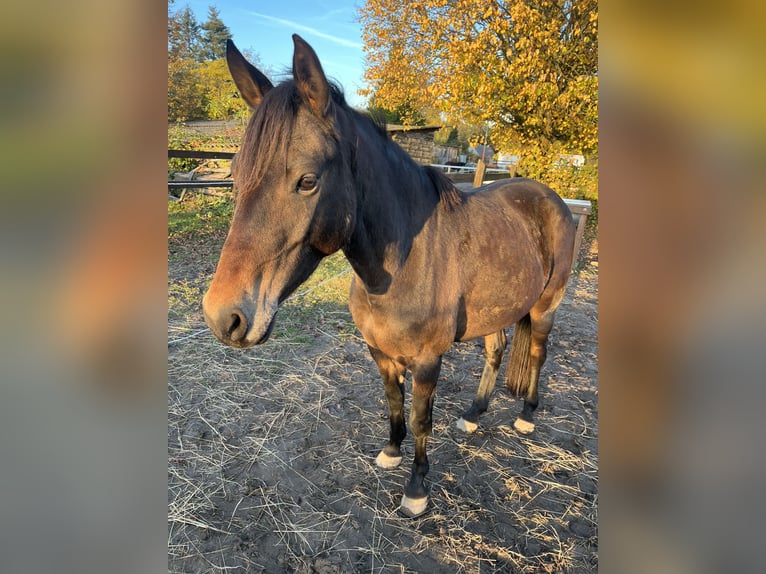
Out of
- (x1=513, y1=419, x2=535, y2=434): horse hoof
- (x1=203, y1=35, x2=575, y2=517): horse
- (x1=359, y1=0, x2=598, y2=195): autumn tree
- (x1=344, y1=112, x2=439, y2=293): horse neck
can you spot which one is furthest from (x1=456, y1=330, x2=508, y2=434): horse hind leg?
(x1=359, y1=0, x2=598, y2=195): autumn tree

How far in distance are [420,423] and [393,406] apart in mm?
312

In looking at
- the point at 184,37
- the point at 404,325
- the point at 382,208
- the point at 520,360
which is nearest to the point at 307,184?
the point at 382,208

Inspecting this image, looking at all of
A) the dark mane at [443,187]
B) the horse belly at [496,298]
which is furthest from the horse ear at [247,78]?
the horse belly at [496,298]

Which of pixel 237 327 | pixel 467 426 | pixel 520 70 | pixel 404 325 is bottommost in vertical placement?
pixel 467 426

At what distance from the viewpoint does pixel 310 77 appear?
1345 mm

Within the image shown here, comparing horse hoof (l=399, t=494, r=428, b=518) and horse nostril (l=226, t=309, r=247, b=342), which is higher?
horse nostril (l=226, t=309, r=247, b=342)

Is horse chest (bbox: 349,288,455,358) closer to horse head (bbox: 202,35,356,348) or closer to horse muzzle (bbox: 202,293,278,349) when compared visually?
horse head (bbox: 202,35,356,348)

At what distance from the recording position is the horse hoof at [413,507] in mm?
2217

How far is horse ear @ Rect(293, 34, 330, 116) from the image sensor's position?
131 centimetres

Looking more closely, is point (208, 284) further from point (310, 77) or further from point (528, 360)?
point (310, 77)

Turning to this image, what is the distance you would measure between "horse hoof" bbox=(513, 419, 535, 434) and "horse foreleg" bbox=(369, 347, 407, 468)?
101 centimetres
